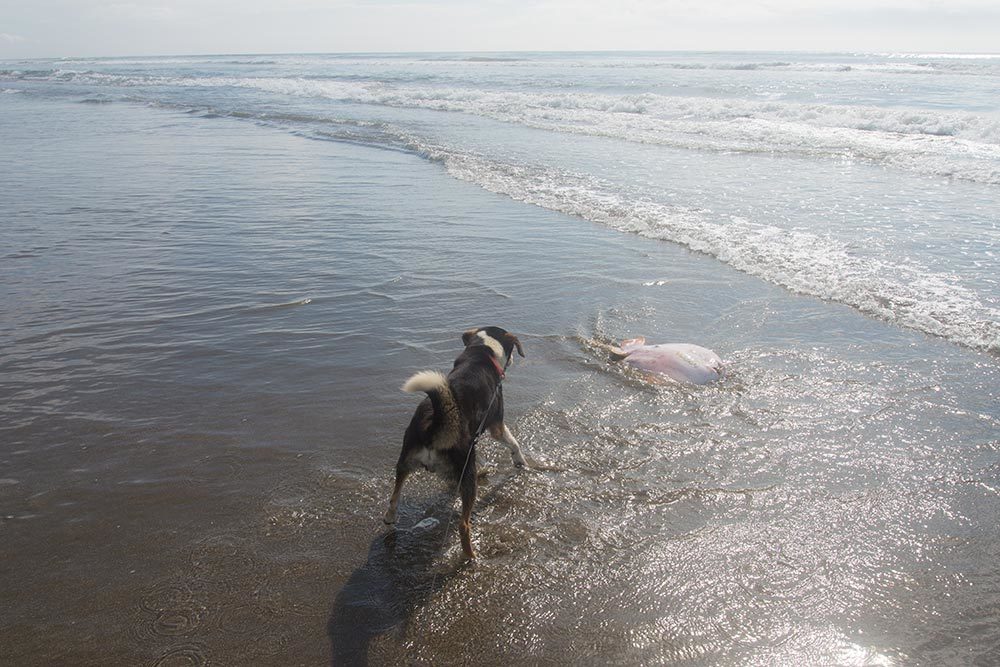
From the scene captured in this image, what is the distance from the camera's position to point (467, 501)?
3.86 meters

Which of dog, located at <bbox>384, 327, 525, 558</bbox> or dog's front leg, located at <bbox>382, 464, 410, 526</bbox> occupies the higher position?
dog, located at <bbox>384, 327, 525, 558</bbox>

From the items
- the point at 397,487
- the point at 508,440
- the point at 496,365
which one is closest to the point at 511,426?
the point at 508,440

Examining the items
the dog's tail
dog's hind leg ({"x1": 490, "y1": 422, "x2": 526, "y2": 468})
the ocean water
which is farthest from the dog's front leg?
dog's hind leg ({"x1": 490, "y1": 422, "x2": 526, "y2": 468})

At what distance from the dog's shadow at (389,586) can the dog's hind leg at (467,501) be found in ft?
0.33

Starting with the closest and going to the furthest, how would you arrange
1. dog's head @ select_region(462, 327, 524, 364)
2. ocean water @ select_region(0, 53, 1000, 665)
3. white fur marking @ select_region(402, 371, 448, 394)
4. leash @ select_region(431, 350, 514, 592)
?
ocean water @ select_region(0, 53, 1000, 665) → white fur marking @ select_region(402, 371, 448, 394) → leash @ select_region(431, 350, 514, 592) → dog's head @ select_region(462, 327, 524, 364)

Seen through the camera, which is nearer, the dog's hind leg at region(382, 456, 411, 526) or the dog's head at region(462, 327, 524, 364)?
the dog's hind leg at region(382, 456, 411, 526)

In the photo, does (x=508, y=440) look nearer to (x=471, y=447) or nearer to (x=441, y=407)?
(x=471, y=447)

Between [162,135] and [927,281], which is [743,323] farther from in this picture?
[162,135]

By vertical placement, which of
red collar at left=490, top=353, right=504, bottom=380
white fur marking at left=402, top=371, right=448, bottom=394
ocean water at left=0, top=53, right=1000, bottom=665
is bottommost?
ocean water at left=0, top=53, right=1000, bottom=665

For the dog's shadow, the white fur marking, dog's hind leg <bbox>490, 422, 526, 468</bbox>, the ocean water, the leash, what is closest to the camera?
the dog's shadow

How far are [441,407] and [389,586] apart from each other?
0.98 m

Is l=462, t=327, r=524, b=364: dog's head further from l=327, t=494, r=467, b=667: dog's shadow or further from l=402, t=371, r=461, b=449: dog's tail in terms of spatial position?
l=327, t=494, r=467, b=667: dog's shadow

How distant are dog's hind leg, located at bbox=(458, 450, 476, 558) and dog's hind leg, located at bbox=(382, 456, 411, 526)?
1.10ft

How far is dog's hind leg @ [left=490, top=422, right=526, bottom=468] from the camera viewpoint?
15.0ft
